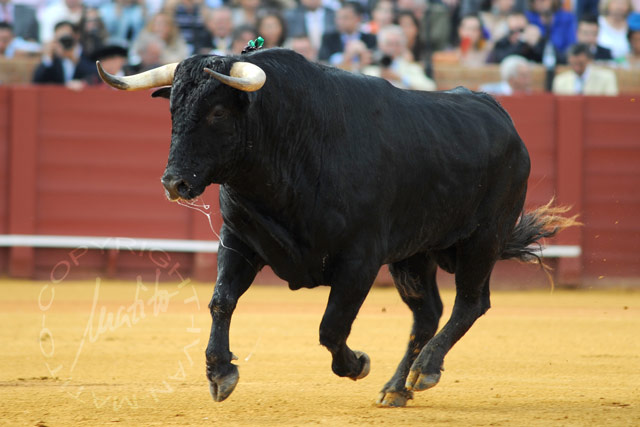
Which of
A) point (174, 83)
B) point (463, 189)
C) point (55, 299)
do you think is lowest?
point (55, 299)

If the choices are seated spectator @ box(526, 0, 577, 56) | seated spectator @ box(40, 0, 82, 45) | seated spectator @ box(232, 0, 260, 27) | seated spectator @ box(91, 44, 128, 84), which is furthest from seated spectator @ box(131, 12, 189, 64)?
seated spectator @ box(526, 0, 577, 56)

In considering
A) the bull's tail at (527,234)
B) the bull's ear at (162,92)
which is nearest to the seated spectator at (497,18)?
the bull's tail at (527,234)

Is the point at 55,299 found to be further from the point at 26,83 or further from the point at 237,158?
the point at 237,158

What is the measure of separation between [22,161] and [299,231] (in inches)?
250

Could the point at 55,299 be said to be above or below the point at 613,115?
below

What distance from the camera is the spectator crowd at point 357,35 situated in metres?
9.57

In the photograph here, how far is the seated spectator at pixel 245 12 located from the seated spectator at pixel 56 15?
1.55 metres

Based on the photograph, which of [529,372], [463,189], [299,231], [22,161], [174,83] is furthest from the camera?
[22,161]

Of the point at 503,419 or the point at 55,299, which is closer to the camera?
the point at 503,419

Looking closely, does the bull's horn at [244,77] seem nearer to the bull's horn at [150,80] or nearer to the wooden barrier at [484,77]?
the bull's horn at [150,80]

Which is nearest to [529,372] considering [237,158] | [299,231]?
[299,231]

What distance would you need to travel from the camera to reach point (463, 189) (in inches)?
176

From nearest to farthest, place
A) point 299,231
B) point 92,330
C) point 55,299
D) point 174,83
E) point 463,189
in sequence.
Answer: point 174,83 → point 299,231 → point 463,189 → point 92,330 → point 55,299

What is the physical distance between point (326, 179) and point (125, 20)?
7.14m
